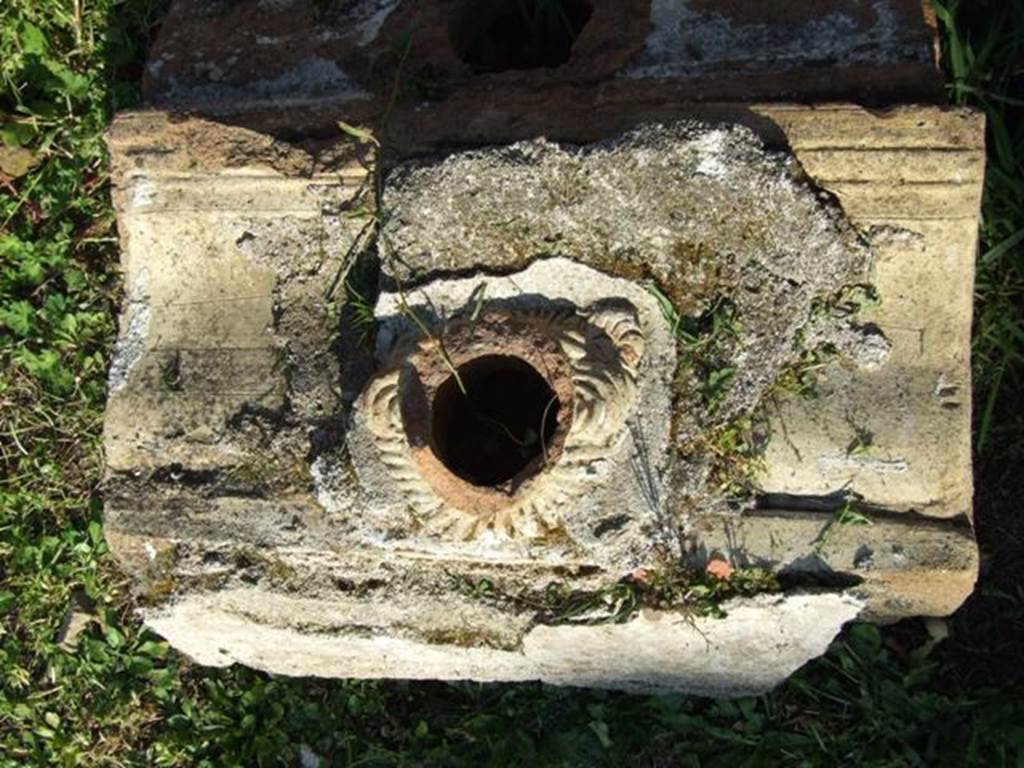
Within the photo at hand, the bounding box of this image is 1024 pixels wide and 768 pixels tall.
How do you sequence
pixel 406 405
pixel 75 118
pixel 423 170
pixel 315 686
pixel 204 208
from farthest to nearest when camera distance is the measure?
pixel 75 118
pixel 315 686
pixel 204 208
pixel 423 170
pixel 406 405

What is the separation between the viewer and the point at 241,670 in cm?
349

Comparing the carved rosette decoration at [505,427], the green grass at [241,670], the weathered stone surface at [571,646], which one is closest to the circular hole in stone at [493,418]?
the carved rosette decoration at [505,427]

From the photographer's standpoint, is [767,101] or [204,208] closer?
[767,101]

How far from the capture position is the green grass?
123 inches

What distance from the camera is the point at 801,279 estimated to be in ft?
7.84

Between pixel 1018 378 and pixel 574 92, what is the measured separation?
4.82ft

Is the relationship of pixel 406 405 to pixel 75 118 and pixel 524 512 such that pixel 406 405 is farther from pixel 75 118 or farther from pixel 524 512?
pixel 75 118

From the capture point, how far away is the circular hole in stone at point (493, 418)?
2348 millimetres

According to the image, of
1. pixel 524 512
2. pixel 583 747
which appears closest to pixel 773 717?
pixel 583 747

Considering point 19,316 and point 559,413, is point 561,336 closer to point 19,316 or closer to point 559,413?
point 559,413

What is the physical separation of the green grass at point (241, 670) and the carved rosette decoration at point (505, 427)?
110cm

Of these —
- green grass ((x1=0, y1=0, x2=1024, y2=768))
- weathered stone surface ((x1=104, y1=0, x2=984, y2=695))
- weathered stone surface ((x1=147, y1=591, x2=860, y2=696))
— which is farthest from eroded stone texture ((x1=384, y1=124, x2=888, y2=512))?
green grass ((x1=0, y1=0, x2=1024, y2=768))

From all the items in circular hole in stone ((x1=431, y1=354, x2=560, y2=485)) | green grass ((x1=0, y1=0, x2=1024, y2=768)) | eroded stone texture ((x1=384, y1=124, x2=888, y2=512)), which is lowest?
green grass ((x1=0, y1=0, x2=1024, y2=768))

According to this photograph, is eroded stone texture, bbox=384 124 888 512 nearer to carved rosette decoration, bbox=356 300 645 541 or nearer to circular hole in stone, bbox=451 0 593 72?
carved rosette decoration, bbox=356 300 645 541
